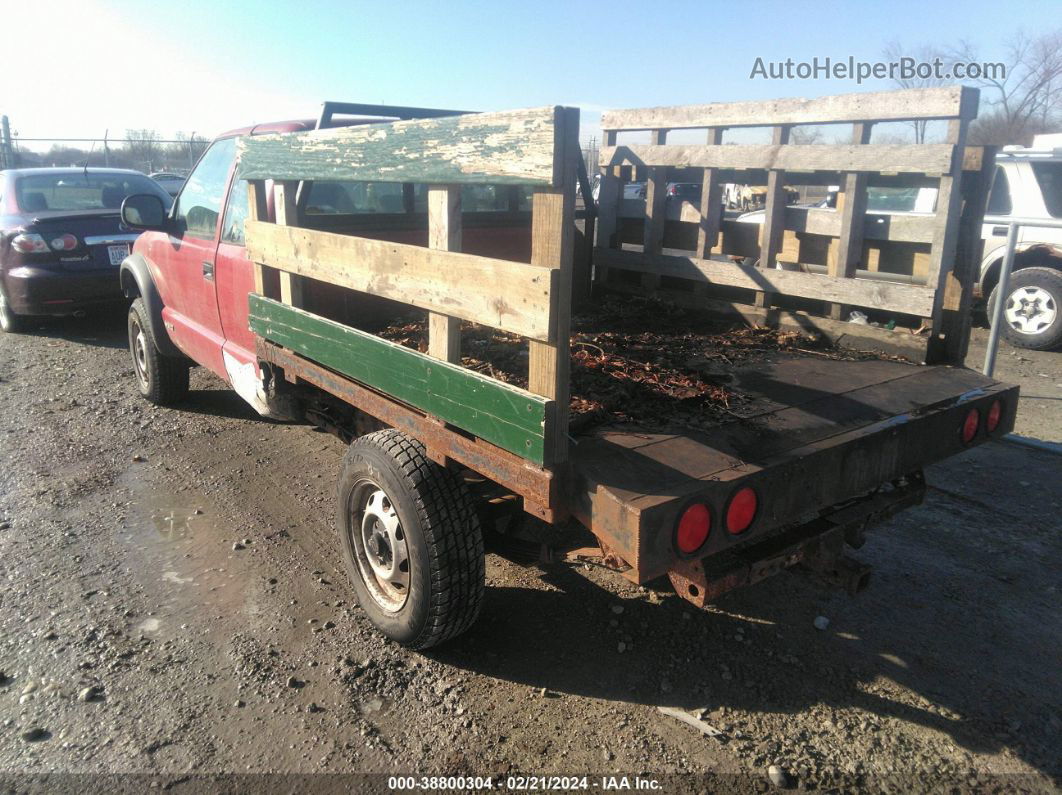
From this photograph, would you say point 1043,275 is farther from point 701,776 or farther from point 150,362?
point 150,362

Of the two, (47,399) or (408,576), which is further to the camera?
(47,399)

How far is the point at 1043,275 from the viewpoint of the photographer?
816 cm

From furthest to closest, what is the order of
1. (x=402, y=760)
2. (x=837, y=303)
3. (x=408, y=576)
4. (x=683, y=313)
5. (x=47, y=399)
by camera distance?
(x=47, y=399)
(x=683, y=313)
(x=837, y=303)
(x=408, y=576)
(x=402, y=760)

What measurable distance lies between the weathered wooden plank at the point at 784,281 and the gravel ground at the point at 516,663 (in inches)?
50.0

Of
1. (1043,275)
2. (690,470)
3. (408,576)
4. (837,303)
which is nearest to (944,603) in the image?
(837,303)

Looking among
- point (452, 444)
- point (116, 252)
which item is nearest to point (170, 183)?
point (116, 252)

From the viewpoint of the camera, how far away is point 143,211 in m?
5.06

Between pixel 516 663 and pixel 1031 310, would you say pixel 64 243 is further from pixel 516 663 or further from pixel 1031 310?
pixel 1031 310

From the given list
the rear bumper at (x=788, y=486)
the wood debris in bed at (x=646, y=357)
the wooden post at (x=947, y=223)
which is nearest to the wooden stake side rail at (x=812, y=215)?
the wooden post at (x=947, y=223)

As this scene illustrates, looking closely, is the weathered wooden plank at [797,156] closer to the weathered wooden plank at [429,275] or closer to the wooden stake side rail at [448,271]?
the wooden stake side rail at [448,271]

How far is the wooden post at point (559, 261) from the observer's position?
2.12 meters

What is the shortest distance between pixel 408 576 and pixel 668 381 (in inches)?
50.9

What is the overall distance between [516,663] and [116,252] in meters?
7.37

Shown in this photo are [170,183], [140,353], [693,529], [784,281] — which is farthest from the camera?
[170,183]
